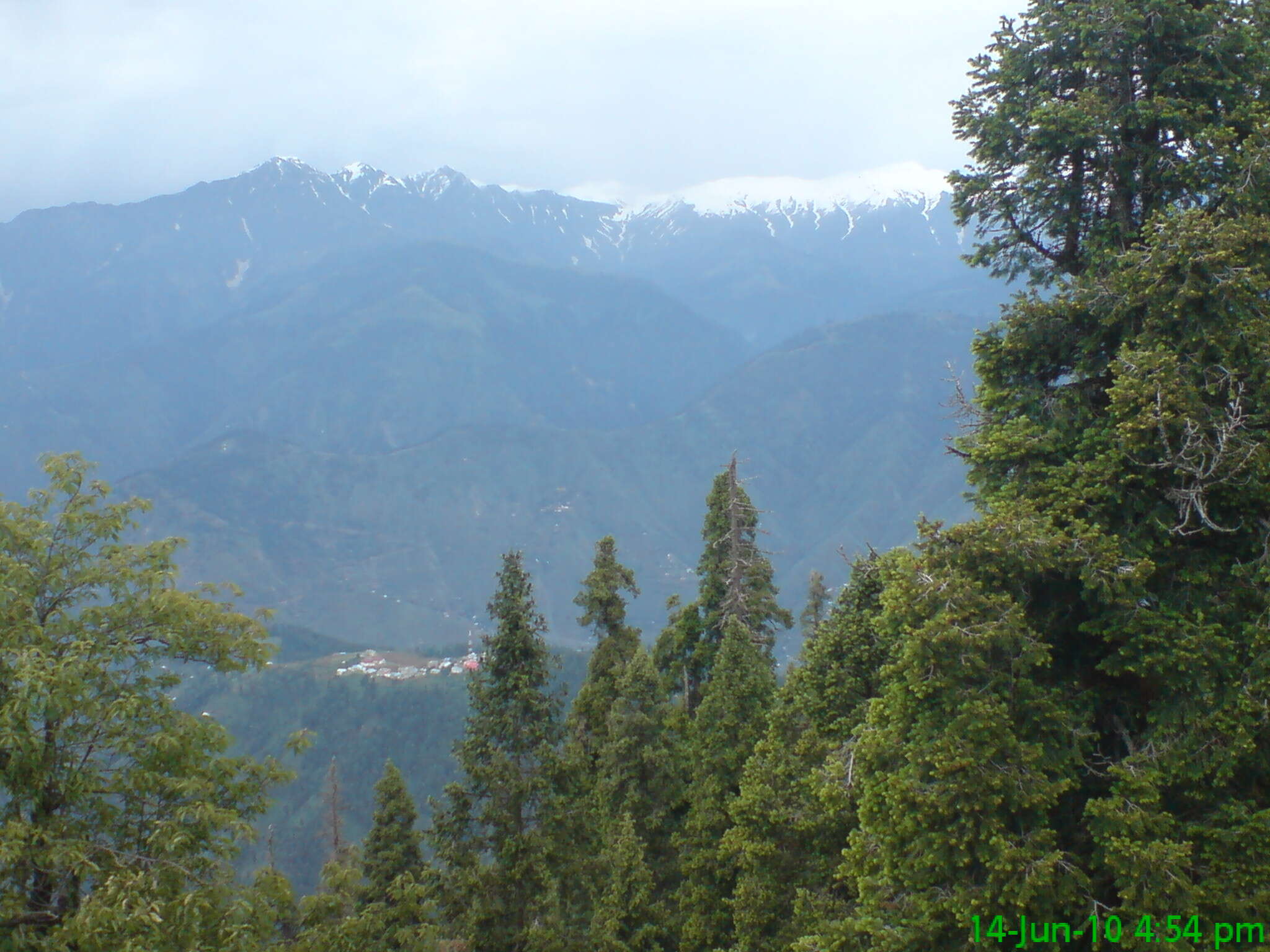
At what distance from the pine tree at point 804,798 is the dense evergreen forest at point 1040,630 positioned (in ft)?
5.26

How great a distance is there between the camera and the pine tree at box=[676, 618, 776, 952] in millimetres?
16406

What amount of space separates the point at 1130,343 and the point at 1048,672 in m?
3.74

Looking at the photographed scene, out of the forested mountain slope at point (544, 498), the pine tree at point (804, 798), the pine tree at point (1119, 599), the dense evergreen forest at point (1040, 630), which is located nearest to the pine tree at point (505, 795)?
the pine tree at point (804, 798)

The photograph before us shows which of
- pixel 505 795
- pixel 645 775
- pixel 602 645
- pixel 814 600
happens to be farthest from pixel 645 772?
pixel 814 600

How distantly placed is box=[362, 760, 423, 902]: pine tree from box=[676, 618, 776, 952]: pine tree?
716 cm

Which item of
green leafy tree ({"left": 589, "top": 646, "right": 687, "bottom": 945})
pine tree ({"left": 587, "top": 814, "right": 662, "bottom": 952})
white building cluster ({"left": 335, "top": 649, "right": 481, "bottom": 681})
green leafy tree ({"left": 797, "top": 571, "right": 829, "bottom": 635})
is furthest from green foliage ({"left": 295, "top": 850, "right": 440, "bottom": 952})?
white building cluster ({"left": 335, "top": 649, "right": 481, "bottom": 681})

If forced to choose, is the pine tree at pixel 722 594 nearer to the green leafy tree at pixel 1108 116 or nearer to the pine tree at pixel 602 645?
the pine tree at pixel 602 645

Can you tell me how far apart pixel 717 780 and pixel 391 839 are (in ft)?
29.1

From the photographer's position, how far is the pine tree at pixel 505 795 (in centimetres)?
→ 1777

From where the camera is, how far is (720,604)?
24.0 m

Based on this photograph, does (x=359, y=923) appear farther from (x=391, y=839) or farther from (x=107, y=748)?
(x=391, y=839)

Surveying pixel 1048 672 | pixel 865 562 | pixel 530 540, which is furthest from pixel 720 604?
pixel 530 540

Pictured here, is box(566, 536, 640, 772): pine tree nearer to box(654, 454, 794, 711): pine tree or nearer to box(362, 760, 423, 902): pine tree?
box(654, 454, 794, 711): pine tree

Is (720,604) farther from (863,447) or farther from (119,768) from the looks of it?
(863,447)
